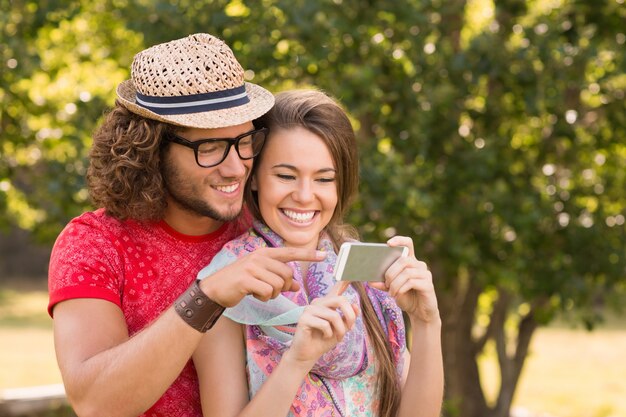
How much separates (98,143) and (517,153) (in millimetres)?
3366

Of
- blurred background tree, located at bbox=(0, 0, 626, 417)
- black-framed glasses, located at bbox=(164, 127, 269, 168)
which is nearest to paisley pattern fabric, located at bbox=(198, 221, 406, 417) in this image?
black-framed glasses, located at bbox=(164, 127, 269, 168)

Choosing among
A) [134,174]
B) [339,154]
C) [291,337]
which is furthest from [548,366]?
[134,174]

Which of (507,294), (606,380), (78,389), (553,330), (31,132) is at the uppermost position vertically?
(78,389)

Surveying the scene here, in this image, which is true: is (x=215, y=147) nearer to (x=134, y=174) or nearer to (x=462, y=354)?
(x=134, y=174)

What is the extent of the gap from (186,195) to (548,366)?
1176 cm

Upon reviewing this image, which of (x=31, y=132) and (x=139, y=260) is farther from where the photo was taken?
(x=31, y=132)

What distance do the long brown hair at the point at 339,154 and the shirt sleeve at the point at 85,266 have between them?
417 mm

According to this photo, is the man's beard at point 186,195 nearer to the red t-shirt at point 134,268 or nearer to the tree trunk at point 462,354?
the red t-shirt at point 134,268

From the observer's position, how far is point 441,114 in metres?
5.11

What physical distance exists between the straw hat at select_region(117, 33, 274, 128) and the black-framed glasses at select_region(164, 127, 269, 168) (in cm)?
5

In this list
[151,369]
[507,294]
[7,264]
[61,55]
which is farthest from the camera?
[7,264]

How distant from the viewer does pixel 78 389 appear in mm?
2359

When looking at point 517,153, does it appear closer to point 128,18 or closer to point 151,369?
point 128,18

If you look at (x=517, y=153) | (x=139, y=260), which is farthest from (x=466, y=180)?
(x=139, y=260)
